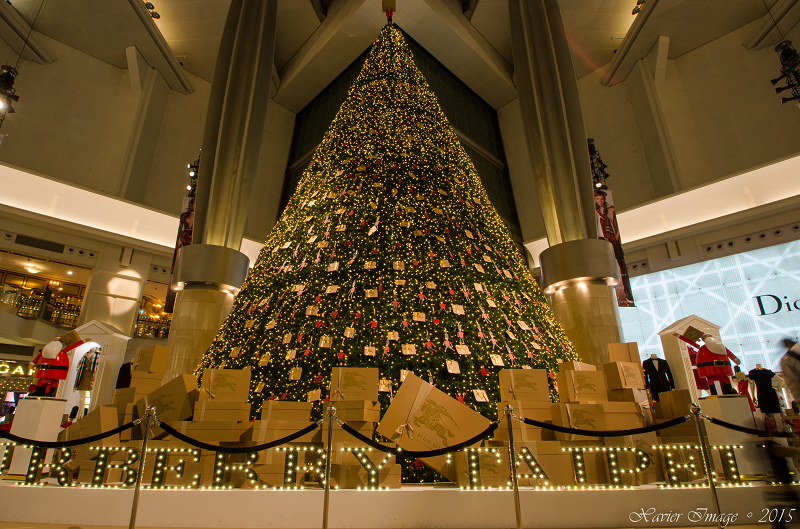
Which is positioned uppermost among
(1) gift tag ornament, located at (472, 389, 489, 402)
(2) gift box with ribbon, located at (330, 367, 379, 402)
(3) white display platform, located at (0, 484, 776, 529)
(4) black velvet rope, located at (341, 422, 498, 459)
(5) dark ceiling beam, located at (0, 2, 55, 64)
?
(5) dark ceiling beam, located at (0, 2, 55, 64)

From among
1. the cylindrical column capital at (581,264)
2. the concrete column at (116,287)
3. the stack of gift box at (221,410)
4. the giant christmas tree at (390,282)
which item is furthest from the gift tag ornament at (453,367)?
the concrete column at (116,287)

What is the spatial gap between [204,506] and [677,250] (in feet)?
39.2

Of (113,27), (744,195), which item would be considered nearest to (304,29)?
(113,27)

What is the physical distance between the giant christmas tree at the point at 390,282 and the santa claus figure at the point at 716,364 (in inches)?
59.6

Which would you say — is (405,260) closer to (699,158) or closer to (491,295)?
(491,295)

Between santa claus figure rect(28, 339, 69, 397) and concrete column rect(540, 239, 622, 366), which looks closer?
santa claus figure rect(28, 339, 69, 397)

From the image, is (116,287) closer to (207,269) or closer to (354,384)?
(207,269)

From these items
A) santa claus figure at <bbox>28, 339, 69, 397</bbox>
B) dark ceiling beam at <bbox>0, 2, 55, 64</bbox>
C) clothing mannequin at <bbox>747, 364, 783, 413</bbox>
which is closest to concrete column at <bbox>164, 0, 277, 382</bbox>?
santa claus figure at <bbox>28, 339, 69, 397</bbox>

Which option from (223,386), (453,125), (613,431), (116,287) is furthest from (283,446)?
(453,125)

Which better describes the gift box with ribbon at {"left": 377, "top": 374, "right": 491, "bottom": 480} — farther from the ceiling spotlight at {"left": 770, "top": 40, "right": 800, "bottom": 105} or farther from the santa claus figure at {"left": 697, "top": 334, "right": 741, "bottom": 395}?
the ceiling spotlight at {"left": 770, "top": 40, "right": 800, "bottom": 105}

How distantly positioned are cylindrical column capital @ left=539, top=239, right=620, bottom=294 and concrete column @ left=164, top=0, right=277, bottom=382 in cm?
512

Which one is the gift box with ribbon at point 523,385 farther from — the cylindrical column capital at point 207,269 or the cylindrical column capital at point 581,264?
the cylindrical column capital at point 207,269

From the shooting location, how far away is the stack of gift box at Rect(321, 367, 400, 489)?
9.57 ft

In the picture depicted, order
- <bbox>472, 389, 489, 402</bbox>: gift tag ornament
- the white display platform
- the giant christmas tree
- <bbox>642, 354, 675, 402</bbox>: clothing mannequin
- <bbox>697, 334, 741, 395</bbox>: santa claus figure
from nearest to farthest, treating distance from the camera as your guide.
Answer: the white display platform → <bbox>472, 389, 489, 402</bbox>: gift tag ornament → the giant christmas tree → <bbox>697, 334, 741, 395</bbox>: santa claus figure → <bbox>642, 354, 675, 402</bbox>: clothing mannequin
